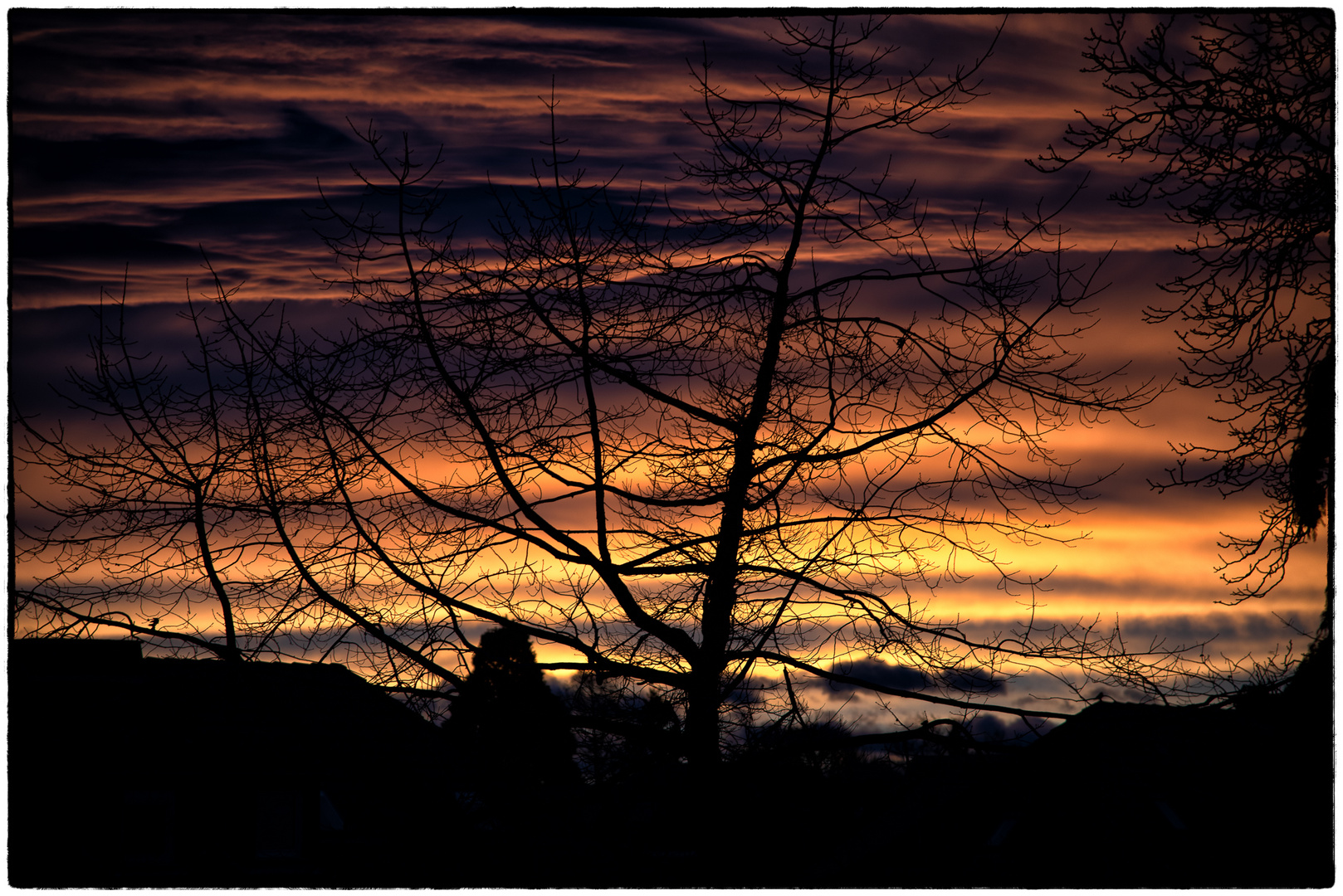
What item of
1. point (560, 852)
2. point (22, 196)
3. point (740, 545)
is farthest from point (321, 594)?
point (22, 196)

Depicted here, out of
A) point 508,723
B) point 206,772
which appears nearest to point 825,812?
point 508,723

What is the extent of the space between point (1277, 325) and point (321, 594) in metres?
5.45

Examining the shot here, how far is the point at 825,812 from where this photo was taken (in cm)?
504

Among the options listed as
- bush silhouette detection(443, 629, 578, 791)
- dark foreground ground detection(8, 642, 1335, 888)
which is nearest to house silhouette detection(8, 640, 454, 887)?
dark foreground ground detection(8, 642, 1335, 888)

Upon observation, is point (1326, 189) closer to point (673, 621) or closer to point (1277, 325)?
point (1277, 325)

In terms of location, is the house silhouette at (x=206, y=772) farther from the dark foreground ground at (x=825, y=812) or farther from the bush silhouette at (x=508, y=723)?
the bush silhouette at (x=508, y=723)

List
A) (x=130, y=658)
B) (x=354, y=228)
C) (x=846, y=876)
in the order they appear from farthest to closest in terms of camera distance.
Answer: (x=130, y=658)
(x=354, y=228)
(x=846, y=876)

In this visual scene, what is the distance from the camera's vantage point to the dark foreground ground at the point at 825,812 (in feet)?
14.6

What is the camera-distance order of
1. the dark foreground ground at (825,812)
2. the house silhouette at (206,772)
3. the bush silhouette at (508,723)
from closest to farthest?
the dark foreground ground at (825,812), the bush silhouette at (508,723), the house silhouette at (206,772)

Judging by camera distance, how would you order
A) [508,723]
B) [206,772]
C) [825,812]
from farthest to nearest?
[206,772] < [825,812] < [508,723]

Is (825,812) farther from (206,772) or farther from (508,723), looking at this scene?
(206,772)

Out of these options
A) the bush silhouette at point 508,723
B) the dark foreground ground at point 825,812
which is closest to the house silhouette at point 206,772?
the dark foreground ground at point 825,812

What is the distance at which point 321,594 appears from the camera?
4816mm

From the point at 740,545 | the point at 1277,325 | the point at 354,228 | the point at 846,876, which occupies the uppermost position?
the point at 354,228
